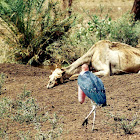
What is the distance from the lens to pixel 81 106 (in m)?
5.84

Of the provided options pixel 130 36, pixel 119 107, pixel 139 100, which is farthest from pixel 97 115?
pixel 130 36

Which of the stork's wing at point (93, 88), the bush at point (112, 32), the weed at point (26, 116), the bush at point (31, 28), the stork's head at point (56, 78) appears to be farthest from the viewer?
the bush at point (112, 32)

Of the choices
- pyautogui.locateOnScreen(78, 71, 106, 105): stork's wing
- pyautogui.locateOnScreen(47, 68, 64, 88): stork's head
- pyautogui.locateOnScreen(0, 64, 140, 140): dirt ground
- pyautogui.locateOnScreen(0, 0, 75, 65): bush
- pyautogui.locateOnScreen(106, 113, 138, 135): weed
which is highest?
pyautogui.locateOnScreen(78, 71, 106, 105): stork's wing

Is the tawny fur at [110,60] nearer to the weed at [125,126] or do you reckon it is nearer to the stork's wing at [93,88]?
the weed at [125,126]

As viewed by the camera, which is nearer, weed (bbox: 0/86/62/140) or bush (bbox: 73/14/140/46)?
weed (bbox: 0/86/62/140)

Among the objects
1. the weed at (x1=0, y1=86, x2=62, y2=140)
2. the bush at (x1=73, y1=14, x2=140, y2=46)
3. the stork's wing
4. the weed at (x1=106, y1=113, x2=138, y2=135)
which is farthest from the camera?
the bush at (x1=73, y1=14, x2=140, y2=46)

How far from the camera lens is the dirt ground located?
173 inches

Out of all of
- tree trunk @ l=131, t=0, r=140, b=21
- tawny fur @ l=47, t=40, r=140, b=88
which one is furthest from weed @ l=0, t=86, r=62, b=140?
tree trunk @ l=131, t=0, r=140, b=21

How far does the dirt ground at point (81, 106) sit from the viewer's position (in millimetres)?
4387

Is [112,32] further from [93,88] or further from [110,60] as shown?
[93,88]

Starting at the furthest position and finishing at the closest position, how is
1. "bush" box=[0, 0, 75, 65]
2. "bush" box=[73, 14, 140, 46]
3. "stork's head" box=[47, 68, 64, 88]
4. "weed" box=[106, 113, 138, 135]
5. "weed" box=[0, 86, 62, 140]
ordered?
1. "bush" box=[73, 14, 140, 46]
2. "bush" box=[0, 0, 75, 65]
3. "stork's head" box=[47, 68, 64, 88]
4. "weed" box=[0, 86, 62, 140]
5. "weed" box=[106, 113, 138, 135]

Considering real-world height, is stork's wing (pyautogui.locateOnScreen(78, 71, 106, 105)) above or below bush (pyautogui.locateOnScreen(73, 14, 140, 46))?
above

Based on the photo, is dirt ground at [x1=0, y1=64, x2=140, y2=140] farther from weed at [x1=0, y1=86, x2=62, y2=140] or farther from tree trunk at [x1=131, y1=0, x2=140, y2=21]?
tree trunk at [x1=131, y1=0, x2=140, y2=21]

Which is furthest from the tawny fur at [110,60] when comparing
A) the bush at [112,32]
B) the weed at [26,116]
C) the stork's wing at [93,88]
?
the stork's wing at [93,88]
